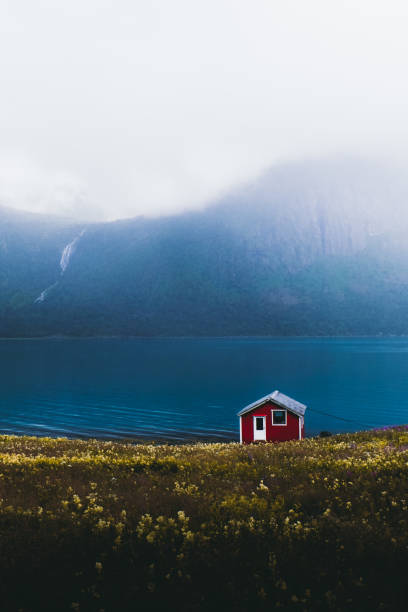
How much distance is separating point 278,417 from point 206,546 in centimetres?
4360

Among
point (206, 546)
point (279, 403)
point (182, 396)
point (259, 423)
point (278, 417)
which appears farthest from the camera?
point (182, 396)

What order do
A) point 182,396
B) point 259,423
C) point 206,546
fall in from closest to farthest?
point 206,546
point 259,423
point 182,396

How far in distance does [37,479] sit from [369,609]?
9366 mm

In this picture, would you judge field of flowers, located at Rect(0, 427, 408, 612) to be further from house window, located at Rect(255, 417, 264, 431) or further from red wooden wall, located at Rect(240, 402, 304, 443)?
house window, located at Rect(255, 417, 264, 431)

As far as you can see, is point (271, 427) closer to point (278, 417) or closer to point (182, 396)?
point (278, 417)

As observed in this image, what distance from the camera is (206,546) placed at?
8688 millimetres

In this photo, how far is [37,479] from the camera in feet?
43.2

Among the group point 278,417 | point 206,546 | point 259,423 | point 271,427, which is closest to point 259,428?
point 259,423

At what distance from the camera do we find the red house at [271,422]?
50406mm

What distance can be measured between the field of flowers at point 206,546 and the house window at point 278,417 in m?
39.3

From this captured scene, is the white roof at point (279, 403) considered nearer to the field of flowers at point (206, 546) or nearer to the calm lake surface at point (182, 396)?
the calm lake surface at point (182, 396)

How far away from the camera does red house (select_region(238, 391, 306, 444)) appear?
5041cm

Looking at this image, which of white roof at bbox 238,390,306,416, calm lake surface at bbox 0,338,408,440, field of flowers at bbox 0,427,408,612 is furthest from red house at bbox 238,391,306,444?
field of flowers at bbox 0,427,408,612

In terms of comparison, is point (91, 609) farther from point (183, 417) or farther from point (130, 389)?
point (130, 389)
